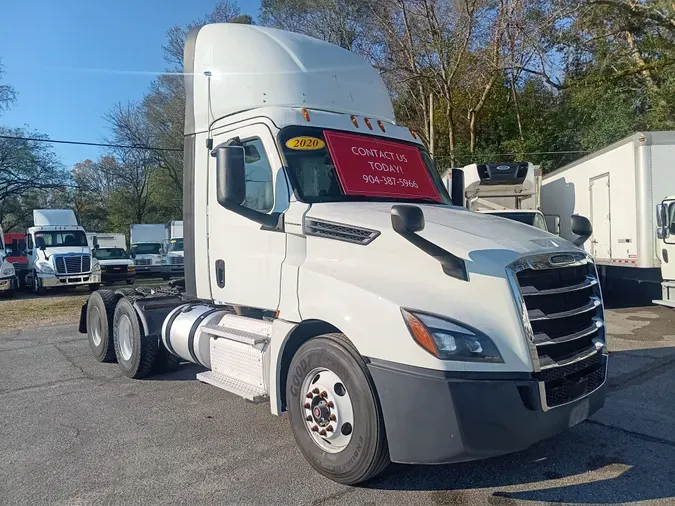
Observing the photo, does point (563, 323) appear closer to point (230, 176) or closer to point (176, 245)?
point (230, 176)

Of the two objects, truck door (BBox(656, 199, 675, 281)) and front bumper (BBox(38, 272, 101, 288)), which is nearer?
truck door (BBox(656, 199, 675, 281))

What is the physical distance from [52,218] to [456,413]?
23.9 meters

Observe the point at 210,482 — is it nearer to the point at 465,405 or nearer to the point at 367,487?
the point at 367,487

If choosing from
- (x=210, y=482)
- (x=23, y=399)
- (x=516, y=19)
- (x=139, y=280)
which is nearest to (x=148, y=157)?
(x=139, y=280)

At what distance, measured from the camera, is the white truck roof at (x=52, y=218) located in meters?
23.3

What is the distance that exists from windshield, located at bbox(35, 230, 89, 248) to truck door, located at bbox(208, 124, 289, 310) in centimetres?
1996

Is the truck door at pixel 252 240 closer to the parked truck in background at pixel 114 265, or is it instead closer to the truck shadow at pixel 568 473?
the truck shadow at pixel 568 473

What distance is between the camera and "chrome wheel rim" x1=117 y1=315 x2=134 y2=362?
7224 mm

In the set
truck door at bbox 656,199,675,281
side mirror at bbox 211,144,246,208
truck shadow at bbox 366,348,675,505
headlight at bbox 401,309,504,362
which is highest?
side mirror at bbox 211,144,246,208

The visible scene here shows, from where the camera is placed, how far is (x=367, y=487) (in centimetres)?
393

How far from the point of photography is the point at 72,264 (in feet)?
70.6

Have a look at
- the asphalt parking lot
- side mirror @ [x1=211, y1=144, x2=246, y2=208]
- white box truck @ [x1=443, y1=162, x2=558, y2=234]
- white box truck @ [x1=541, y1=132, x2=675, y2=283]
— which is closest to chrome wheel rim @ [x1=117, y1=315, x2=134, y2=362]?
the asphalt parking lot

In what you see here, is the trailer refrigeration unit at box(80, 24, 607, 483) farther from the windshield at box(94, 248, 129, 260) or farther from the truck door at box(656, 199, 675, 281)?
the windshield at box(94, 248, 129, 260)

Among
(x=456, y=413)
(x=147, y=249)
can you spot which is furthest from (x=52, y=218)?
(x=456, y=413)
